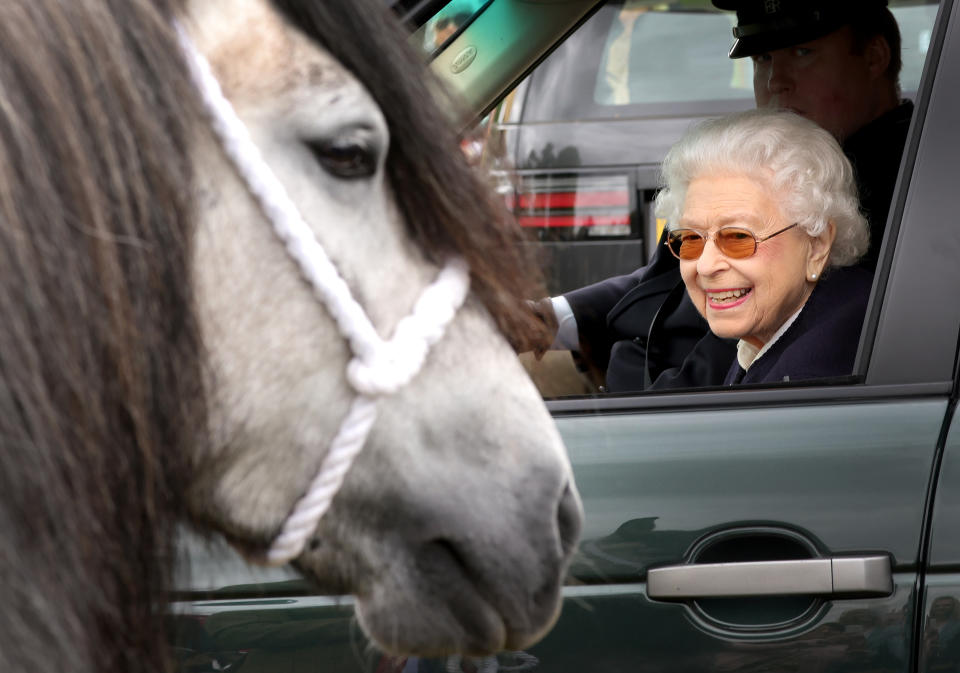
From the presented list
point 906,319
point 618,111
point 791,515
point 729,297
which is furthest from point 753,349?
point 618,111

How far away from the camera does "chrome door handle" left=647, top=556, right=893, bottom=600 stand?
1468mm

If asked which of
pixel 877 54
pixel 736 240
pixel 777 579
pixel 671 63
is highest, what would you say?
pixel 877 54

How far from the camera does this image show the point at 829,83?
2.36 meters

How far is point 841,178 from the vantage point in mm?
2018

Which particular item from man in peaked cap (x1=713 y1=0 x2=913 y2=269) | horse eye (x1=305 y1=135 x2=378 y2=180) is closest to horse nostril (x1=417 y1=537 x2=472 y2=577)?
horse eye (x1=305 y1=135 x2=378 y2=180)

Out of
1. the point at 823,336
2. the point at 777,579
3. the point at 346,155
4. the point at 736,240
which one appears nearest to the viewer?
the point at 346,155

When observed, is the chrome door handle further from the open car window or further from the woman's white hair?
the open car window

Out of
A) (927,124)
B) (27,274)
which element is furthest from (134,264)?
(927,124)

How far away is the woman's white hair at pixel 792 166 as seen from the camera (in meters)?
1.96

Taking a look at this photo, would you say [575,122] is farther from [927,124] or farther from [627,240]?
[927,124]

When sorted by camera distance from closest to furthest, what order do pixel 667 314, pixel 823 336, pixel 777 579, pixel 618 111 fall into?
pixel 777 579 < pixel 823 336 < pixel 667 314 < pixel 618 111

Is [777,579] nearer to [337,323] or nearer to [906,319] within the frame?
[906,319]

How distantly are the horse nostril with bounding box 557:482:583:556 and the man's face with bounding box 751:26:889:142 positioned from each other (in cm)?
143

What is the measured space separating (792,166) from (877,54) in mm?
609
